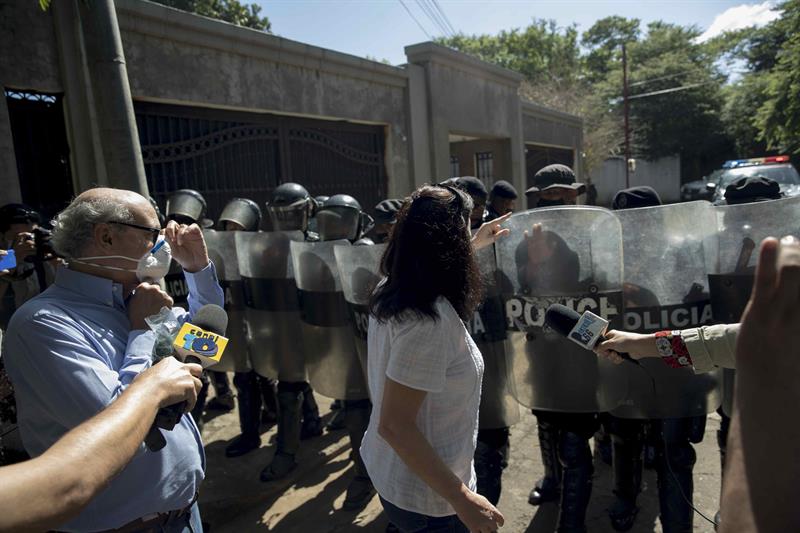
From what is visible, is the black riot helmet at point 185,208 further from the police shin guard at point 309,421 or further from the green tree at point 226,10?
the green tree at point 226,10

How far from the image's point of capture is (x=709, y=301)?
8.23ft

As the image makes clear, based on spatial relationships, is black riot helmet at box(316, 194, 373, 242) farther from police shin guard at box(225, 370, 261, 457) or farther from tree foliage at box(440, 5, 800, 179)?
tree foliage at box(440, 5, 800, 179)

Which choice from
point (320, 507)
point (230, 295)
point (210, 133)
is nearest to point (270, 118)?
point (210, 133)

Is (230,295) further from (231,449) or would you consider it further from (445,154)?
(445,154)

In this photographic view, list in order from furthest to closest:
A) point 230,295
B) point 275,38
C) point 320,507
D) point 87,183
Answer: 1. point 275,38
2. point 87,183
3. point 230,295
4. point 320,507

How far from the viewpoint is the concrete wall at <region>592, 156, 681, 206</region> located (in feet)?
112

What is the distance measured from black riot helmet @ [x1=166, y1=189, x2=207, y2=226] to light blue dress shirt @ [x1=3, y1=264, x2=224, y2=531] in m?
2.67

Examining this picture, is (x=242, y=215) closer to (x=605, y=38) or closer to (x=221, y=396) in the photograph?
(x=221, y=396)

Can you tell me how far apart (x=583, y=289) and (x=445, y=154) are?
7760 millimetres

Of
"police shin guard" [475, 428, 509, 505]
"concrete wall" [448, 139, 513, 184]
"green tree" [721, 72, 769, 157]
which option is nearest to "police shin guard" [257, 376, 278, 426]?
"police shin guard" [475, 428, 509, 505]

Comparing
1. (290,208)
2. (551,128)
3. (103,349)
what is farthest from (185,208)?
(551,128)

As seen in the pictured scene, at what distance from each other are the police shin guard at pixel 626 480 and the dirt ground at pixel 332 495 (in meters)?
0.09

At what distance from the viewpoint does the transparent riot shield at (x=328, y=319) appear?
3.32 m

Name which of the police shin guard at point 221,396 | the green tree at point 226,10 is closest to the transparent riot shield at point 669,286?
the police shin guard at point 221,396
